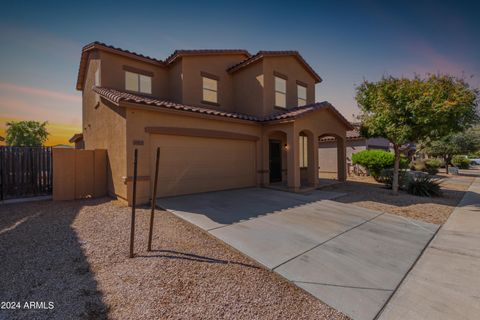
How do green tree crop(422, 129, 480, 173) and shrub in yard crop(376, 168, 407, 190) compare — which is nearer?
shrub in yard crop(376, 168, 407, 190)

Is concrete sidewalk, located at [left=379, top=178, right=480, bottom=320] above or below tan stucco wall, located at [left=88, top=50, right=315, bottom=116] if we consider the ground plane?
below

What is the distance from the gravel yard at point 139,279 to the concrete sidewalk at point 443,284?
Result: 1.08 meters

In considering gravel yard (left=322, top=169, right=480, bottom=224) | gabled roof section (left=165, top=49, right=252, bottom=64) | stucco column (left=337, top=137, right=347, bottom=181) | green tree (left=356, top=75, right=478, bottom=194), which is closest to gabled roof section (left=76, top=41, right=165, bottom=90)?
gabled roof section (left=165, top=49, right=252, bottom=64)

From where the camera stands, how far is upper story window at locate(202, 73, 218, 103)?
12816mm

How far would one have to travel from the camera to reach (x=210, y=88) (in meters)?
13.0

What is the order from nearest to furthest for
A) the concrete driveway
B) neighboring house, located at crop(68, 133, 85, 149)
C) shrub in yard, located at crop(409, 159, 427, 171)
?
the concrete driveway
neighboring house, located at crop(68, 133, 85, 149)
shrub in yard, located at crop(409, 159, 427, 171)

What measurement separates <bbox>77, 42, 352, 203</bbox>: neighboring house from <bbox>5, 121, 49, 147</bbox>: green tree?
114 feet

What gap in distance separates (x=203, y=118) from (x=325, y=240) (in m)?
6.93

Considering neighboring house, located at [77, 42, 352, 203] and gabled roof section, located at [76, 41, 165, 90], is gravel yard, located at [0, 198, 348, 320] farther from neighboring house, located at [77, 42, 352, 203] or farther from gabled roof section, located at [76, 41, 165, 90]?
gabled roof section, located at [76, 41, 165, 90]

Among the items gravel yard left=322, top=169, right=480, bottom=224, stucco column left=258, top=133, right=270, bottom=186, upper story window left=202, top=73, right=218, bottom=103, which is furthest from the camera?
upper story window left=202, top=73, right=218, bottom=103

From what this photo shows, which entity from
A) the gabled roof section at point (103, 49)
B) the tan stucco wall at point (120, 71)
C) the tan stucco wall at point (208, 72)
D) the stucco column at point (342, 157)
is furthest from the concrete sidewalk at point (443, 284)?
the gabled roof section at point (103, 49)

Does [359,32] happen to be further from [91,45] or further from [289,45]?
[91,45]

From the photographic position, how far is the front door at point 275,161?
41.6 ft

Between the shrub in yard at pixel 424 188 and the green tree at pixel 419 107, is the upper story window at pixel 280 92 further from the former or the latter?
the shrub in yard at pixel 424 188
